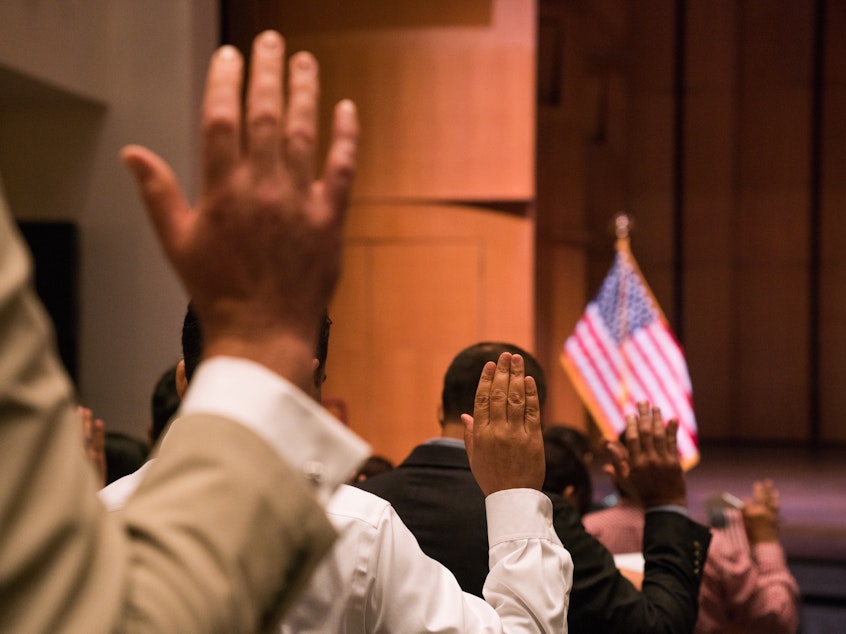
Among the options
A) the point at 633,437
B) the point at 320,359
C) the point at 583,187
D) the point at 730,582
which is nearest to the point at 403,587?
the point at 320,359

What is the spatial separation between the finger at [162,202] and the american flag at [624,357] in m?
7.01

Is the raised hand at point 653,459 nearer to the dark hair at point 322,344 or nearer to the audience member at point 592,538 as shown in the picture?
the audience member at point 592,538

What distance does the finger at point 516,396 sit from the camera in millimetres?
1684

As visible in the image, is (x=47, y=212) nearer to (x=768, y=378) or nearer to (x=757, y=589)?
(x=757, y=589)

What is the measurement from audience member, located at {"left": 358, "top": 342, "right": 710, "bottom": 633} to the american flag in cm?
525

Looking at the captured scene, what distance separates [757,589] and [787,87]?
1432 centimetres

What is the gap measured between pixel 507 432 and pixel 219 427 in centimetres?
97

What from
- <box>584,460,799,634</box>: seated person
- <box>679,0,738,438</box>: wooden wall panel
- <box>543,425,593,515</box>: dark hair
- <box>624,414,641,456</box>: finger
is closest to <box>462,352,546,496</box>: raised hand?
<box>624,414,641,456</box>: finger

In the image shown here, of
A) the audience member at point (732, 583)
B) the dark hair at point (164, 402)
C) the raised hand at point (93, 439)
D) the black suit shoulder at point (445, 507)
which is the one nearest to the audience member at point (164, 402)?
the dark hair at point (164, 402)

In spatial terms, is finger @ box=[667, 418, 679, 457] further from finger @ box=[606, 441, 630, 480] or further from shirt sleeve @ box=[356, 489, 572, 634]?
shirt sleeve @ box=[356, 489, 572, 634]

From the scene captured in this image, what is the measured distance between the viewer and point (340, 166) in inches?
32.9

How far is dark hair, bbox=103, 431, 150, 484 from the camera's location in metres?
3.46

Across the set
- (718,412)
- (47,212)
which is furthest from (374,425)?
(718,412)

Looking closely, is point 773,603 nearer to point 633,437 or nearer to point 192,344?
point 633,437
